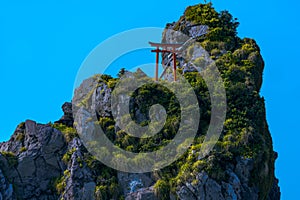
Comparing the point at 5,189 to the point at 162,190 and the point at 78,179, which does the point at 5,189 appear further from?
the point at 162,190

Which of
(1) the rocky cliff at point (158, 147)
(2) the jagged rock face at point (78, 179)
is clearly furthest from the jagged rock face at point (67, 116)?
(2) the jagged rock face at point (78, 179)

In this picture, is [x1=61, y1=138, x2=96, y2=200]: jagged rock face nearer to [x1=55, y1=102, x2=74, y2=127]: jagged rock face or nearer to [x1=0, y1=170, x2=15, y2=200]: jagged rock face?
[x1=0, y1=170, x2=15, y2=200]: jagged rock face

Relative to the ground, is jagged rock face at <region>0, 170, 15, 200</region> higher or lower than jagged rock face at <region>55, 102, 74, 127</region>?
lower

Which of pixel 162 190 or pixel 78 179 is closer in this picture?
pixel 162 190

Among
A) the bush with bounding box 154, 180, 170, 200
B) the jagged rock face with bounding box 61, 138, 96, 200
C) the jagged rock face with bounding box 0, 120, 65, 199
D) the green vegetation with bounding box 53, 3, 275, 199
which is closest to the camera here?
the bush with bounding box 154, 180, 170, 200

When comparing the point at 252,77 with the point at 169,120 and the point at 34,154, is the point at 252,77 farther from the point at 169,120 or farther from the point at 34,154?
the point at 34,154

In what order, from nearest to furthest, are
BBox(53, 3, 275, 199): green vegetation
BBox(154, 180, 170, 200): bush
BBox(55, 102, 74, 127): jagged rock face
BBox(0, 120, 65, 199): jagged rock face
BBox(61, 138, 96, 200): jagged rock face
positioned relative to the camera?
BBox(154, 180, 170, 200): bush → BBox(53, 3, 275, 199): green vegetation → BBox(61, 138, 96, 200): jagged rock face → BBox(0, 120, 65, 199): jagged rock face → BBox(55, 102, 74, 127): jagged rock face

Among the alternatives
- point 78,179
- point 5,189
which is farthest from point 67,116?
point 5,189

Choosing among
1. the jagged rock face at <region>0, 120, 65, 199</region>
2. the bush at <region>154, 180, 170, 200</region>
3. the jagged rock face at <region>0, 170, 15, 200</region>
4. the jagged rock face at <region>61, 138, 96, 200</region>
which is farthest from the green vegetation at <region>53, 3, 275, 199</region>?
the jagged rock face at <region>0, 170, 15, 200</region>

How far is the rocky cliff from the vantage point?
128ft

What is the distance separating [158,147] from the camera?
135ft

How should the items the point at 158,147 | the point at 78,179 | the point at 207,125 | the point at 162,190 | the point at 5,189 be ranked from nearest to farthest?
the point at 162,190 < the point at 78,179 < the point at 5,189 < the point at 158,147 < the point at 207,125

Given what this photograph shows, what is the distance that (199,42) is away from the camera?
47.7m

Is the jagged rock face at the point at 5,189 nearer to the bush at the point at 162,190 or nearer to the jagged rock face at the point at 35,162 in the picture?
the jagged rock face at the point at 35,162
